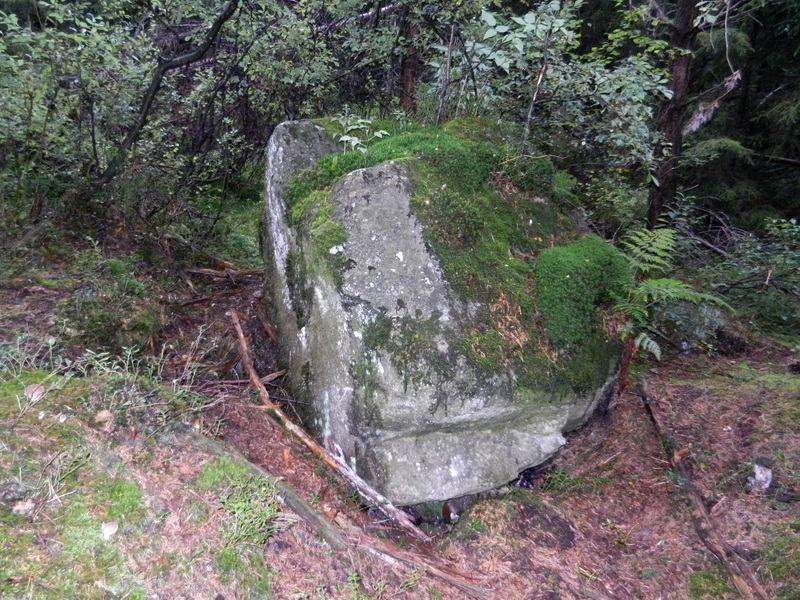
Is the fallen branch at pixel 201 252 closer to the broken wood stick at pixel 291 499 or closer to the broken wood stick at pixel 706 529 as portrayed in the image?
the broken wood stick at pixel 291 499

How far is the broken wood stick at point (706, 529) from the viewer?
3002 millimetres

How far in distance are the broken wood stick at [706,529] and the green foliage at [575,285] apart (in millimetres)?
1261

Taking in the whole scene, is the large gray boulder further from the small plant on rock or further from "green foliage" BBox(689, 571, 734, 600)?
"green foliage" BBox(689, 571, 734, 600)

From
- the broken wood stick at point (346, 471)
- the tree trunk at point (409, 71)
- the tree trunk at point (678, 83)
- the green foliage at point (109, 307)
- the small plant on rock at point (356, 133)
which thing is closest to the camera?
the broken wood stick at point (346, 471)

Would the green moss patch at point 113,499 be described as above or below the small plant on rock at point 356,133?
below

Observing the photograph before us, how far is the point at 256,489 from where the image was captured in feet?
9.44

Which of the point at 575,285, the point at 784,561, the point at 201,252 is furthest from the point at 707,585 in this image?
the point at 201,252

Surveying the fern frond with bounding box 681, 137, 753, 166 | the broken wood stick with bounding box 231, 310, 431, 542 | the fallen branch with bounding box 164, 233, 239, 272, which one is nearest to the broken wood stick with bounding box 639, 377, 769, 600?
the broken wood stick with bounding box 231, 310, 431, 542

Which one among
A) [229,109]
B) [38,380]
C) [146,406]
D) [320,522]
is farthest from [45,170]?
[320,522]

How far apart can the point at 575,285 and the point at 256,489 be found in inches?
124

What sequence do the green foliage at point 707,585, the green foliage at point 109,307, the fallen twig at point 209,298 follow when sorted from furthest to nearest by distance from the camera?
1. the fallen twig at point 209,298
2. the green foliage at point 109,307
3. the green foliage at point 707,585

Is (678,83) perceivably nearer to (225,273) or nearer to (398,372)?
(398,372)

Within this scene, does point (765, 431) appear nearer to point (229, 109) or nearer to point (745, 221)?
point (745, 221)

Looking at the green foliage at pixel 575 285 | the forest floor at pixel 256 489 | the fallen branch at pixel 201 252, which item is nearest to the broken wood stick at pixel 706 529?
the forest floor at pixel 256 489
